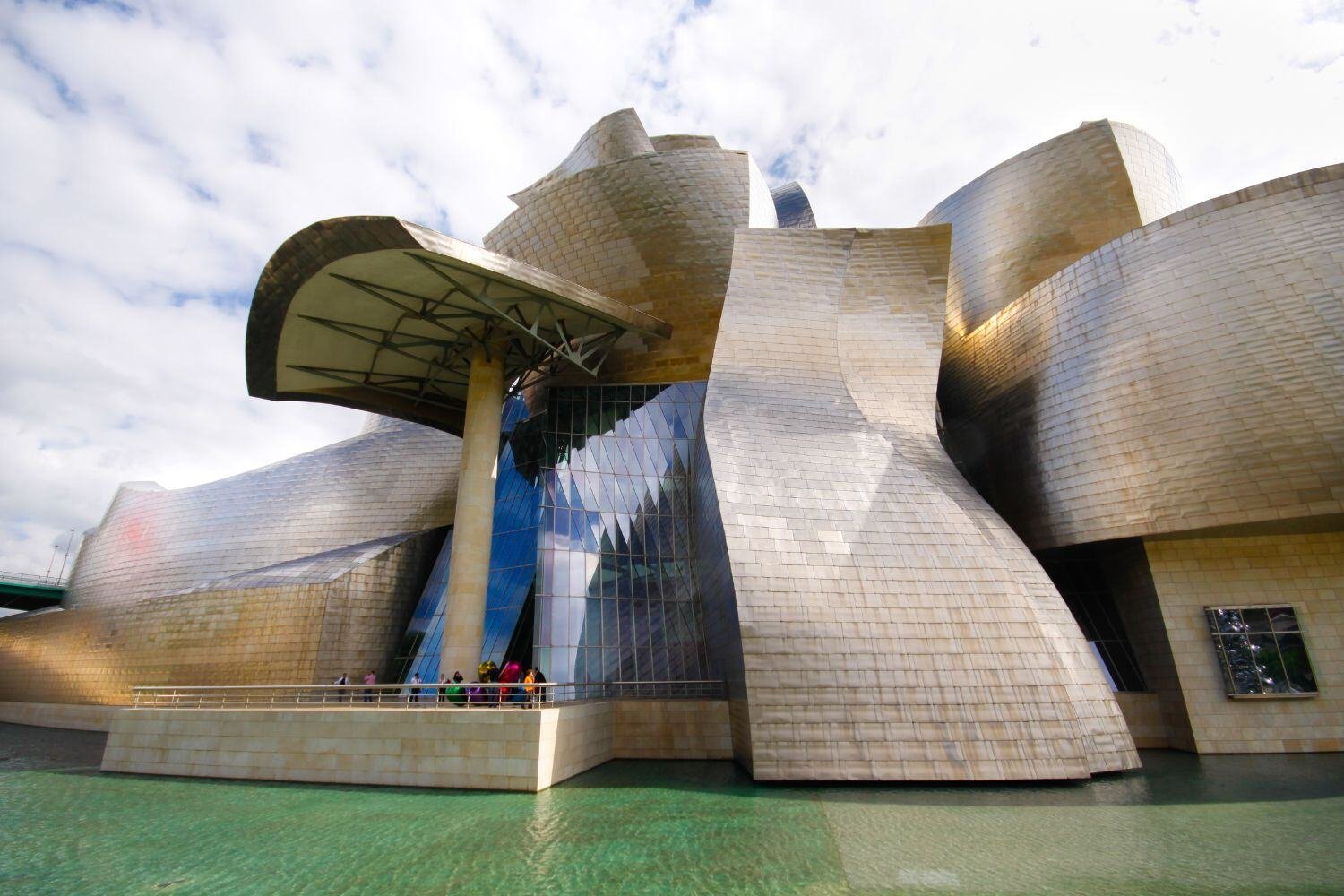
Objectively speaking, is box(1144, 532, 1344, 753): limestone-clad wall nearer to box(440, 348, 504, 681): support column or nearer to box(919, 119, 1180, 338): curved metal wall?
box(919, 119, 1180, 338): curved metal wall

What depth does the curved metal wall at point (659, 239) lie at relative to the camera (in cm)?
2128

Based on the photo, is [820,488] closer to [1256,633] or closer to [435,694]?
[435,694]

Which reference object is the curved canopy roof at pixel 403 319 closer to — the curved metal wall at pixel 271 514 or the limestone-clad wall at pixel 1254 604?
the curved metal wall at pixel 271 514

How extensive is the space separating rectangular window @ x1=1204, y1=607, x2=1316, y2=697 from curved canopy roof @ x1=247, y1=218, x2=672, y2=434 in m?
15.6

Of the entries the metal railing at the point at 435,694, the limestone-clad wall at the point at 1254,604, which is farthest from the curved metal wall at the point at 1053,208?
the metal railing at the point at 435,694

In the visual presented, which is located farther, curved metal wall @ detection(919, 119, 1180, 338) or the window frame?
curved metal wall @ detection(919, 119, 1180, 338)

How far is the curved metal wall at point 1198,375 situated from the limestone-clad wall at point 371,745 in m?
13.3

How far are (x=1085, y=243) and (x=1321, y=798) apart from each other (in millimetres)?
18051

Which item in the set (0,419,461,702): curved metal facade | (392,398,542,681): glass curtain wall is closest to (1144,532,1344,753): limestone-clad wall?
(392,398,542,681): glass curtain wall

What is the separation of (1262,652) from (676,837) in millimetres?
15261

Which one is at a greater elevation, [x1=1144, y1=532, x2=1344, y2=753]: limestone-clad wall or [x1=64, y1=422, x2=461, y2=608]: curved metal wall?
[x1=64, y1=422, x2=461, y2=608]: curved metal wall

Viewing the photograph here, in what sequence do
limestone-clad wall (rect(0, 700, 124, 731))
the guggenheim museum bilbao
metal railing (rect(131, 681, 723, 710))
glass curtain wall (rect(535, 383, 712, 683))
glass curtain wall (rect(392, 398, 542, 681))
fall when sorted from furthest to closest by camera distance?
limestone-clad wall (rect(0, 700, 124, 731)) < glass curtain wall (rect(392, 398, 542, 681)) < glass curtain wall (rect(535, 383, 712, 683)) < metal railing (rect(131, 681, 723, 710)) < the guggenheim museum bilbao

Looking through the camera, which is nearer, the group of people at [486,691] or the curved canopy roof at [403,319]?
the group of people at [486,691]

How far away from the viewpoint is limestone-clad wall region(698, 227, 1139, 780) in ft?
37.3
